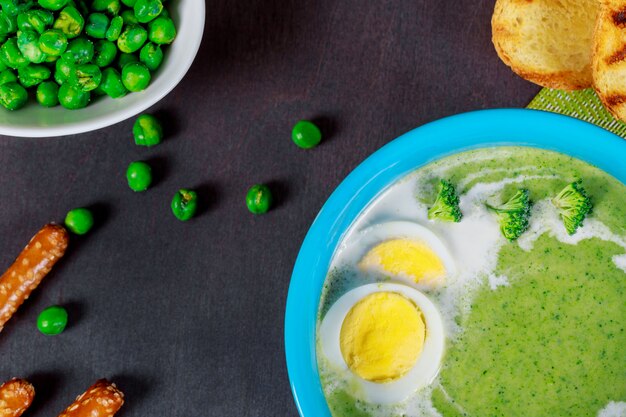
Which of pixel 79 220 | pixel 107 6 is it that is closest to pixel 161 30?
pixel 107 6

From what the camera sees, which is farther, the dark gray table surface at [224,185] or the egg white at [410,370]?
the dark gray table surface at [224,185]

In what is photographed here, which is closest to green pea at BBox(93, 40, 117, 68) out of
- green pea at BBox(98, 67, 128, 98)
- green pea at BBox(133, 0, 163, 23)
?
green pea at BBox(98, 67, 128, 98)

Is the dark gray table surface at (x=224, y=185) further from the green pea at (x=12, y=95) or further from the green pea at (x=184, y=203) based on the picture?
the green pea at (x=12, y=95)

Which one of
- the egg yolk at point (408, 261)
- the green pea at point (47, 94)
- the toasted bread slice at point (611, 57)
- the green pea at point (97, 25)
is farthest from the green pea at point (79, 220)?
the toasted bread slice at point (611, 57)

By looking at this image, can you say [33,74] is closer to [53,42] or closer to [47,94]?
[47,94]

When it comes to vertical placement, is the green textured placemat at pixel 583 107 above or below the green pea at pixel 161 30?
below

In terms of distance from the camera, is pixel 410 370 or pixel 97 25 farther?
pixel 410 370

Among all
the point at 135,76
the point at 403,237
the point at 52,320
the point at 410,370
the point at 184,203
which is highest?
the point at 135,76
